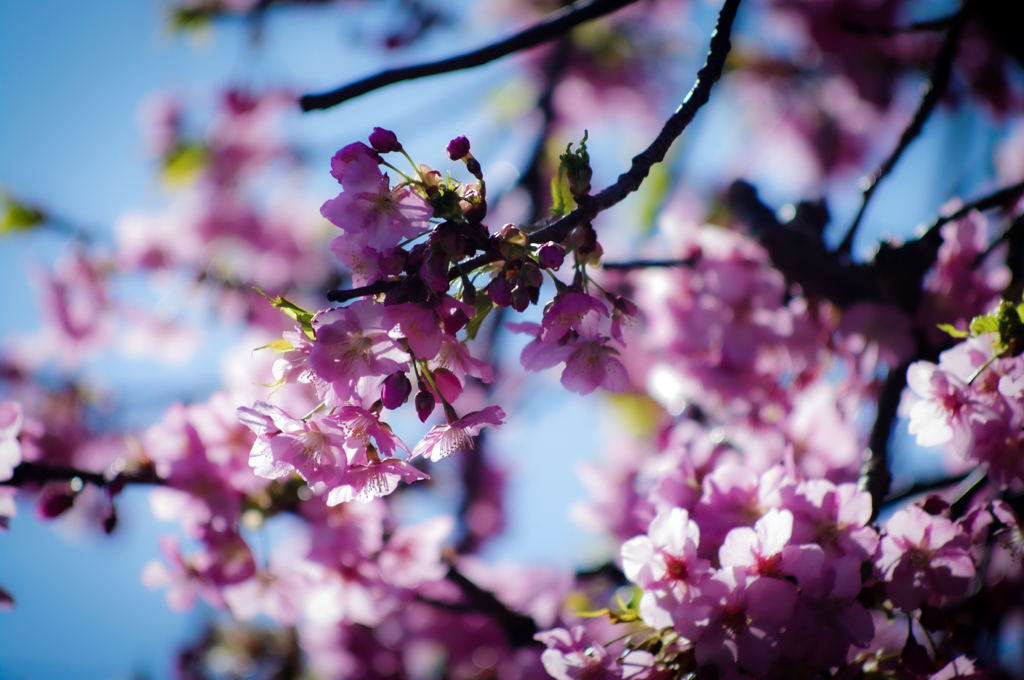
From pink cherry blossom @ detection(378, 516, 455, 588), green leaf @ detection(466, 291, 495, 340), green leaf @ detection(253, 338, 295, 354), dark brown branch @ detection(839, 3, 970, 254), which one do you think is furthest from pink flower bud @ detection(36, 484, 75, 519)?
dark brown branch @ detection(839, 3, 970, 254)

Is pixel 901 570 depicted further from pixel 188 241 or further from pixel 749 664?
pixel 188 241

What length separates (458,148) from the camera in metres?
0.87

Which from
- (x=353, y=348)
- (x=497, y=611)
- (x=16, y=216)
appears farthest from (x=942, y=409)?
(x=16, y=216)

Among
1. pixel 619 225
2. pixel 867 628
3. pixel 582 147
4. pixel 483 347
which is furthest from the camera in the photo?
pixel 619 225

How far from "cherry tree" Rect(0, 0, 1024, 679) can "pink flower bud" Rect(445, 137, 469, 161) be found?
4 cm

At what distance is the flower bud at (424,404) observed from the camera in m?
0.85

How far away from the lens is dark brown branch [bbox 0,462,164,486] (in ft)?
4.17

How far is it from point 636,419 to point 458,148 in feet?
8.58

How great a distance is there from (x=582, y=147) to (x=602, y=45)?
377 centimetres

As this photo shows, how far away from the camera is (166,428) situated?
1562mm

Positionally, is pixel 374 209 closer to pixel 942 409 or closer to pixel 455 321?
pixel 455 321

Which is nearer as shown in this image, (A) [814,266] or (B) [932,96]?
(B) [932,96]

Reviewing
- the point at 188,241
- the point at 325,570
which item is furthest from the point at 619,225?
the point at 325,570

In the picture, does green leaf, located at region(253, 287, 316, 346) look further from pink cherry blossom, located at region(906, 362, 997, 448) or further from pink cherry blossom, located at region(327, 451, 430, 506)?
pink cherry blossom, located at region(906, 362, 997, 448)
